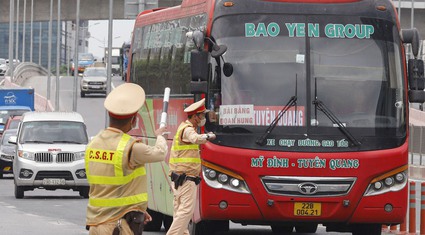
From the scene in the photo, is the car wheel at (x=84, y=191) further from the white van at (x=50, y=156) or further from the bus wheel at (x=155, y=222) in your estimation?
the bus wheel at (x=155, y=222)

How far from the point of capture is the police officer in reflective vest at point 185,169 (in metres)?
14.3

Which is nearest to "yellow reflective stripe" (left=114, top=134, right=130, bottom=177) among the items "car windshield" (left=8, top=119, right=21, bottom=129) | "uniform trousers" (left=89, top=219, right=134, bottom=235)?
"uniform trousers" (left=89, top=219, right=134, bottom=235)

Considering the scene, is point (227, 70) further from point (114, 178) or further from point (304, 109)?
point (114, 178)

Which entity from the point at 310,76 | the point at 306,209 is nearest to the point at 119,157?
the point at 306,209

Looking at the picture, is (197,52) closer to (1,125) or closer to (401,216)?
(401,216)

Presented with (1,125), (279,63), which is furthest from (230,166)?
(1,125)

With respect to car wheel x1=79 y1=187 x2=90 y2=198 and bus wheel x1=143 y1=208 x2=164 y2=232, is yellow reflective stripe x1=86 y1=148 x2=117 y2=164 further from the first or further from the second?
car wheel x1=79 y1=187 x2=90 y2=198

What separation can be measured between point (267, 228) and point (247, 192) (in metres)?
5.67

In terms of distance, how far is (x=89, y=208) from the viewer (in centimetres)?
883

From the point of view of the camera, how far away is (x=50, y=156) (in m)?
28.0

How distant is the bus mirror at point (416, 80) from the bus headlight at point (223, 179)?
2.14 metres

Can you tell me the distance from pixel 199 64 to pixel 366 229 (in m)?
3.17

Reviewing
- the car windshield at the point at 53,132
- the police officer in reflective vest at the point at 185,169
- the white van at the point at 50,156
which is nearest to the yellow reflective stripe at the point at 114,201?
the police officer in reflective vest at the point at 185,169

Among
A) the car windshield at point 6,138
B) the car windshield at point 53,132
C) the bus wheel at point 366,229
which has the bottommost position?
the car windshield at point 6,138
